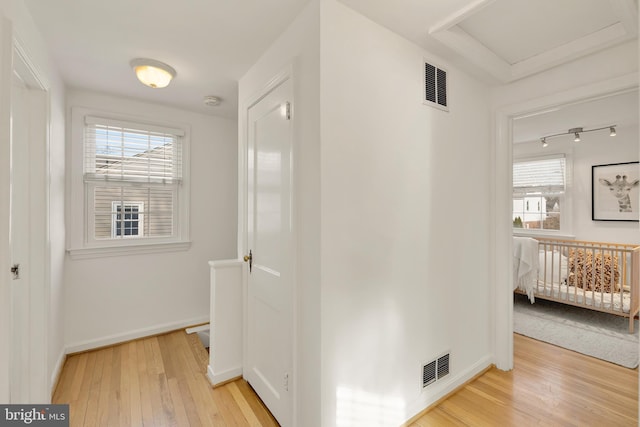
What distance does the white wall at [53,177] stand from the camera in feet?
4.90

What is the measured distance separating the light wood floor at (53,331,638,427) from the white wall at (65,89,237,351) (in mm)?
319

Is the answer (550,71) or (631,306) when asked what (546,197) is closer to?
(631,306)

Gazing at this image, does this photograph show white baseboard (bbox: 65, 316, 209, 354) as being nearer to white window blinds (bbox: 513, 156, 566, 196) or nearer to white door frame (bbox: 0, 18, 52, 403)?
white door frame (bbox: 0, 18, 52, 403)

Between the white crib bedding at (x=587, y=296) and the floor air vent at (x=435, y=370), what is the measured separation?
8.20ft

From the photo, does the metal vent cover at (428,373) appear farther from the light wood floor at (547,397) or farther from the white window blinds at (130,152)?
the white window blinds at (130,152)

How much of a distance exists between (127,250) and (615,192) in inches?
235

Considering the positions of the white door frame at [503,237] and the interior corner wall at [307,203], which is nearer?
the interior corner wall at [307,203]

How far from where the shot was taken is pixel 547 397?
1990 millimetres

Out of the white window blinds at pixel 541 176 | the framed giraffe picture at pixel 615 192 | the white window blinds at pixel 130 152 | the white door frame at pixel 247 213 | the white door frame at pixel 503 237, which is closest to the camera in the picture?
the white door frame at pixel 247 213

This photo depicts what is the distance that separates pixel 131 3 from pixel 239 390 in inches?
98.1

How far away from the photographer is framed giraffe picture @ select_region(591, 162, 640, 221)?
11.8 ft

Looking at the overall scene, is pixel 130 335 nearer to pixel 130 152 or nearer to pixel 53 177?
pixel 53 177

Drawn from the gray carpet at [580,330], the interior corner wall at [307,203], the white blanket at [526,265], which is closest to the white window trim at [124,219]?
the interior corner wall at [307,203]

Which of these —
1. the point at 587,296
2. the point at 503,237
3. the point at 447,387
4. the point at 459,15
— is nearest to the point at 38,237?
the point at 459,15
